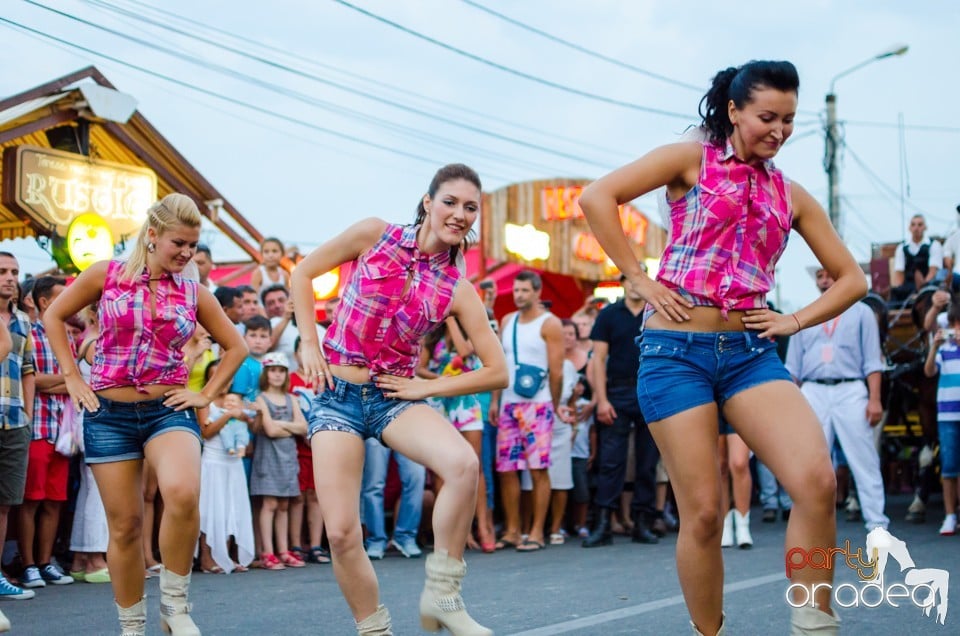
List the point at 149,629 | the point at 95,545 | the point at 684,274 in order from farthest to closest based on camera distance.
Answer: the point at 95,545, the point at 149,629, the point at 684,274

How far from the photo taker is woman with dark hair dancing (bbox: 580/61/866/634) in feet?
13.1

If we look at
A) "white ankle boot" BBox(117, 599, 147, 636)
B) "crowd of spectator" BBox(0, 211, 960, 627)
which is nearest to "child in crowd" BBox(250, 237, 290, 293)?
"crowd of spectator" BBox(0, 211, 960, 627)

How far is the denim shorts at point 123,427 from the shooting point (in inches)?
203

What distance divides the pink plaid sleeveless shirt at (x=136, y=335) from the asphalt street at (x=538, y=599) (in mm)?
1542

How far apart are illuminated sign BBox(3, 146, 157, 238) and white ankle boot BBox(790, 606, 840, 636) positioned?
12720 millimetres

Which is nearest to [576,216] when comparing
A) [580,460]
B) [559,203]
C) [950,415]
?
[559,203]

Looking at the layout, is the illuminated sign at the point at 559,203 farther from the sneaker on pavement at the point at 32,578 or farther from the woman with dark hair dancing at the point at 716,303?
the woman with dark hair dancing at the point at 716,303

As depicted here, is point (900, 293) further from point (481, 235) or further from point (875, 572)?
point (481, 235)

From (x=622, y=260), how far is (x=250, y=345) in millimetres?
5866

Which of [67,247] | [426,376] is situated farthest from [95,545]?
[67,247]

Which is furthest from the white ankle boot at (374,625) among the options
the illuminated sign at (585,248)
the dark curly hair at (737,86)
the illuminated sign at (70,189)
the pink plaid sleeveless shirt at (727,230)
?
the illuminated sign at (585,248)

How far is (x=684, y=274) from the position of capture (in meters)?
4.11

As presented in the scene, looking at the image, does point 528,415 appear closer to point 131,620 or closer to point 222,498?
point 222,498

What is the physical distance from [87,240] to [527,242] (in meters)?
12.2
